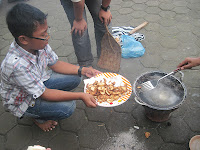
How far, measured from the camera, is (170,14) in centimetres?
Answer: 439

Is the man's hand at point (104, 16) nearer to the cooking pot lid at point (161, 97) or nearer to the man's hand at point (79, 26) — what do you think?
the man's hand at point (79, 26)

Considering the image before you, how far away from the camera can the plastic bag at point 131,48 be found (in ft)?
10.7

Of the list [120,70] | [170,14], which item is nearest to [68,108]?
[120,70]

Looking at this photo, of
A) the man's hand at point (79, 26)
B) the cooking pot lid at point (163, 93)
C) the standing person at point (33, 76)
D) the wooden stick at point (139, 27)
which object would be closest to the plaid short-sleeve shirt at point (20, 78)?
the standing person at point (33, 76)

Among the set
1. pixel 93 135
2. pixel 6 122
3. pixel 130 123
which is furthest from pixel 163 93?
pixel 6 122

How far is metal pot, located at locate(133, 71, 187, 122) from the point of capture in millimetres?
1879

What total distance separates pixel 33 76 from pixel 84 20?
4.23 ft

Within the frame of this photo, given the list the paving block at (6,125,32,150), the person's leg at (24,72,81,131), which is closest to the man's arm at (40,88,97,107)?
the person's leg at (24,72,81,131)

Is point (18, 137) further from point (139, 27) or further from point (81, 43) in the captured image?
point (139, 27)

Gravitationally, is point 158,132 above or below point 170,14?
below

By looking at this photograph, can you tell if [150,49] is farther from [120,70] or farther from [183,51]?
[120,70]

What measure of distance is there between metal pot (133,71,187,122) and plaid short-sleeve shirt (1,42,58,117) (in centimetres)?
112

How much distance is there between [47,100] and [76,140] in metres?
0.69

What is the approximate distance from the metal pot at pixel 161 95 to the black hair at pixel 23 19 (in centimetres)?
129
